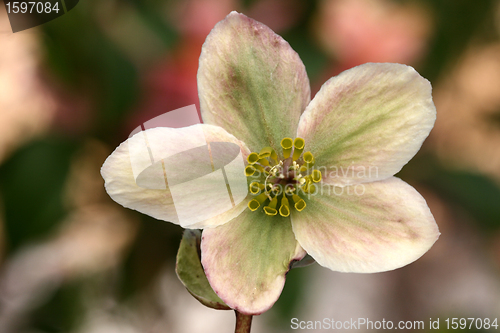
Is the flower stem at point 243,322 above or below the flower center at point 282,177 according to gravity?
below

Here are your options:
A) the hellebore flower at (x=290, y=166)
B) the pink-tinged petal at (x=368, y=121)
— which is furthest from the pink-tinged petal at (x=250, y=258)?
the pink-tinged petal at (x=368, y=121)

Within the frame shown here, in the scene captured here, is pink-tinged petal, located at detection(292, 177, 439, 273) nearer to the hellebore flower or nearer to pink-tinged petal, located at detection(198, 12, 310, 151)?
the hellebore flower

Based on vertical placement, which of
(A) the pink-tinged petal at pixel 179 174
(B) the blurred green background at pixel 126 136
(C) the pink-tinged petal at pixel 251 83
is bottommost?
(B) the blurred green background at pixel 126 136

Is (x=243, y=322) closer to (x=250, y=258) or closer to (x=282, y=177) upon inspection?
(x=250, y=258)

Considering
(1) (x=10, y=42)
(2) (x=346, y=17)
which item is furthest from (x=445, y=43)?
(1) (x=10, y=42)

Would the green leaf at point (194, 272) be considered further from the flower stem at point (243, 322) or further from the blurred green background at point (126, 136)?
the blurred green background at point (126, 136)
